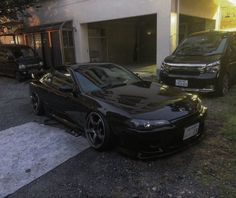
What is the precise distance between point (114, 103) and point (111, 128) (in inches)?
14.9

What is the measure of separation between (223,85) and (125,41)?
11857mm

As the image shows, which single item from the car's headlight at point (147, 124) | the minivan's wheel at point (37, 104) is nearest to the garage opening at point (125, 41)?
the minivan's wheel at point (37, 104)

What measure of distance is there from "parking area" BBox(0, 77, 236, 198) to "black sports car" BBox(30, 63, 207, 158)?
22cm

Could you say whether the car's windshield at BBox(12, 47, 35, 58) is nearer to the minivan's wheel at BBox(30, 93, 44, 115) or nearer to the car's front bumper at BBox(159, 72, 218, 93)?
the minivan's wheel at BBox(30, 93, 44, 115)

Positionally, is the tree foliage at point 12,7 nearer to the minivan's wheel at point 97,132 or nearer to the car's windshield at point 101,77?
the car's windshield at point 101,77

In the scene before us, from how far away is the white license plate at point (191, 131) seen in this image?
11.5 ft

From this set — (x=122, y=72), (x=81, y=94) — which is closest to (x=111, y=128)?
(x=81, y=94)

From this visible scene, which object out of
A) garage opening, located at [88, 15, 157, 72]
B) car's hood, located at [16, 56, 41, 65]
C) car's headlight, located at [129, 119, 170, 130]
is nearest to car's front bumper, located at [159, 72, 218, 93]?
car's headlight, located at [129, 119, 170, 130]

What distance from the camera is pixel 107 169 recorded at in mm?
3467

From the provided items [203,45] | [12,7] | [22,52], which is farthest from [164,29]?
[12,7]

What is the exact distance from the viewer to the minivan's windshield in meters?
6.80

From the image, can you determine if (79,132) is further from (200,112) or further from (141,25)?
(141,25)

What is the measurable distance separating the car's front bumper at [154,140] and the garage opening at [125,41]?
11.7m

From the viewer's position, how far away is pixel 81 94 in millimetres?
4289
